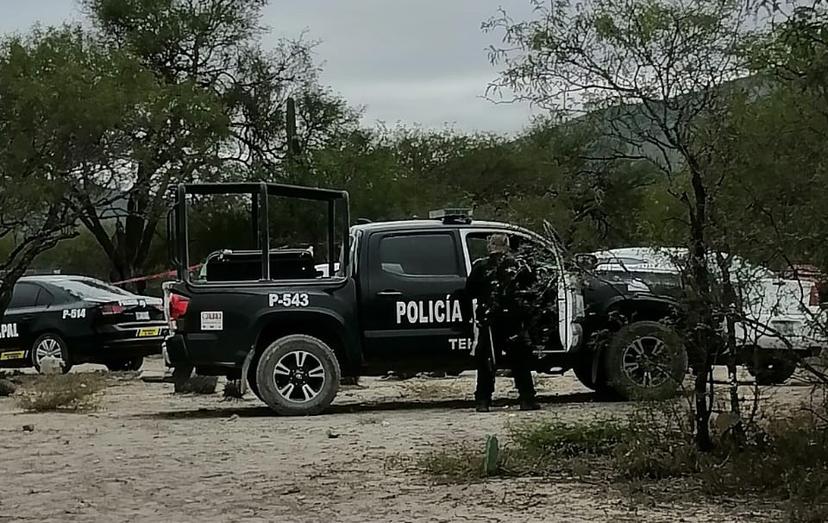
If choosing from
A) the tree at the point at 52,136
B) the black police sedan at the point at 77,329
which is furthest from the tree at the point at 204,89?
the black police sedan at the point at 77,329

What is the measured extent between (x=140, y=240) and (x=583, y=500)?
32.5 m

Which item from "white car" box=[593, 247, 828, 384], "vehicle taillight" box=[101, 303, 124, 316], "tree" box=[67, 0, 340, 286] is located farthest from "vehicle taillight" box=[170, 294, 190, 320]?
"tree" box=[67, 0, 340, 286]

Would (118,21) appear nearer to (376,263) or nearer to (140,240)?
(140,240)

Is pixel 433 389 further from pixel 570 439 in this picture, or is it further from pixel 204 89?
pixel 204 89

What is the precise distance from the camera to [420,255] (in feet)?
41.5

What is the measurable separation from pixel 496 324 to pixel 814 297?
490 cm

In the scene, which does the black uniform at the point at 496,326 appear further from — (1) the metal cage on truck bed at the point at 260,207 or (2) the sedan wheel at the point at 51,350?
(2) the sedan wheel at the point at 51,350

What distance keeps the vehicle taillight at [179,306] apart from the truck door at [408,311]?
5.24 ft

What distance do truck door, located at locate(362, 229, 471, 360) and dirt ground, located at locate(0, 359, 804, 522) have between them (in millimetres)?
620

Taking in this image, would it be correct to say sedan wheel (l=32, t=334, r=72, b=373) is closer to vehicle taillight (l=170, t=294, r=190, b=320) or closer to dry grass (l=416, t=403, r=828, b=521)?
vehicle taillight (l=170, t=294, r=190, b=320)

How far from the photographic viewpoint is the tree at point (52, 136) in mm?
18719

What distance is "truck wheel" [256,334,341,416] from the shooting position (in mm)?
12180

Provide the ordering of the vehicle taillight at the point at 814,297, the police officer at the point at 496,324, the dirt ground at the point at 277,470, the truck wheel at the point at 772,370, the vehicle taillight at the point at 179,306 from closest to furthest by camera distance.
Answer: the vehicle taillight at the point at 814,297, the dirt ground at the point at 277,470, the truck wheel at the point at 772,370, the police officer at the point at 496,324, the vehicle taillight at the point at 179,306

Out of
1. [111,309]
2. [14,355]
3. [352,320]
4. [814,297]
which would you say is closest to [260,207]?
[352,320]
